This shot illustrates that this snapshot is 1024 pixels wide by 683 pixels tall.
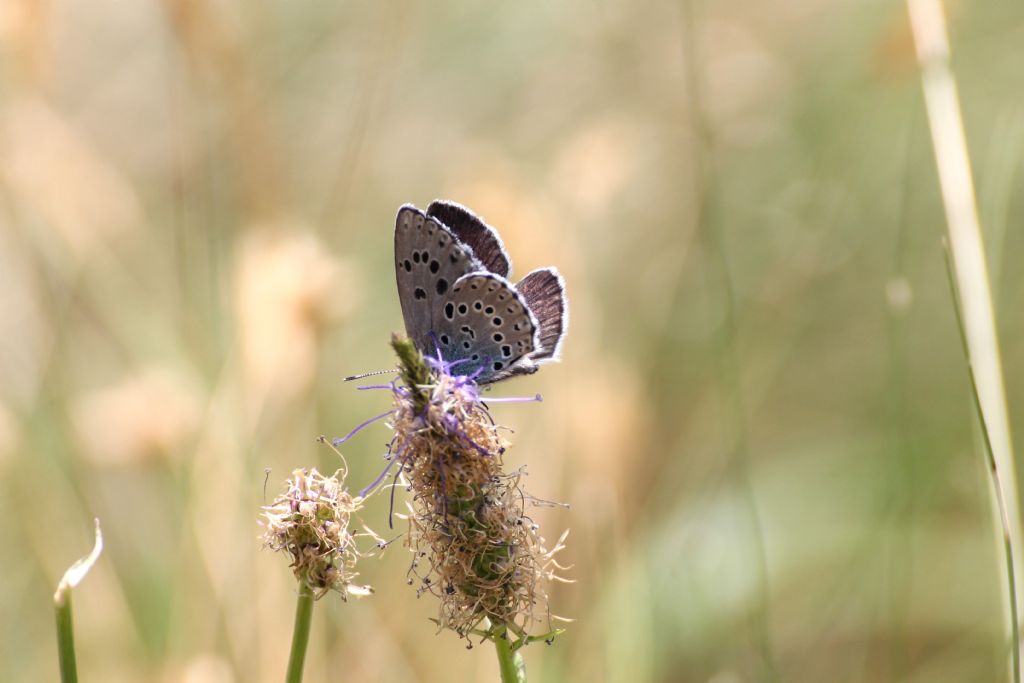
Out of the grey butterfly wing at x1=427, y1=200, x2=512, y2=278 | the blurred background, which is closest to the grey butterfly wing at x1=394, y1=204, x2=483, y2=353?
the grey butterfly wing at x1=427, y1=200, x2=512, y2=278

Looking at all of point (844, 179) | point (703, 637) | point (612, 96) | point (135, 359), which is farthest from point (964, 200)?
point (135, 359)

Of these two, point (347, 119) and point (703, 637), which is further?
point (347, 119)

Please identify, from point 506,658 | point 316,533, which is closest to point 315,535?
point 316,533

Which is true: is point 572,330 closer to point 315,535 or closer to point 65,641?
point 315,535

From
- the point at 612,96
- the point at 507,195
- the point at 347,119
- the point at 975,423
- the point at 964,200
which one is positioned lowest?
the point at 975,423

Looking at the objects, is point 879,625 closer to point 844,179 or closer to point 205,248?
point 844,179

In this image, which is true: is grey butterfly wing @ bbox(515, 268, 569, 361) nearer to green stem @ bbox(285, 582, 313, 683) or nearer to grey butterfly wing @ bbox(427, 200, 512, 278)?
grey butterfly wing @ bbox(427, 200, 512, 278)
